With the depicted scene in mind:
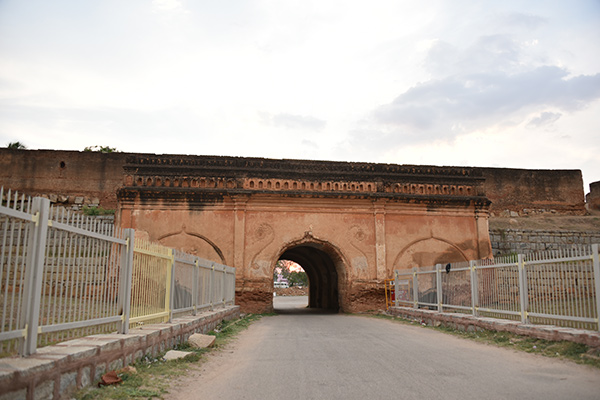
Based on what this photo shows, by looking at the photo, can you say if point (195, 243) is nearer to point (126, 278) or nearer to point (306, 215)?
point (306, 215)

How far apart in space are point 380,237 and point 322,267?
5442mm

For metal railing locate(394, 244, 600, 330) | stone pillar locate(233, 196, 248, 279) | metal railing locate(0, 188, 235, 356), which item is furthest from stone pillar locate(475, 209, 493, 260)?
metal railing locate(0, 188, 235, 356)

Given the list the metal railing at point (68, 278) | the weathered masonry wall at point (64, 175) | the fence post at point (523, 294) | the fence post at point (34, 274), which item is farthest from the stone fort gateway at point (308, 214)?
the fence post at point (34, 274)

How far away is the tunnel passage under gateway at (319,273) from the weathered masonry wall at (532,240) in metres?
7.27

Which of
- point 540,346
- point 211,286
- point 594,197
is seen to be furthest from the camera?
point 594,197

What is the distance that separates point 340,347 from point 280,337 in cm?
209

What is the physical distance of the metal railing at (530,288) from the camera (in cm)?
733

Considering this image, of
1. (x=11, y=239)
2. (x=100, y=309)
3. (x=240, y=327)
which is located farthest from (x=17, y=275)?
(x=240, y=327)

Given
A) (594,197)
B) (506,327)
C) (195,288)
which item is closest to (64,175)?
(195,288)

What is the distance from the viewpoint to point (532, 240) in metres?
21.8

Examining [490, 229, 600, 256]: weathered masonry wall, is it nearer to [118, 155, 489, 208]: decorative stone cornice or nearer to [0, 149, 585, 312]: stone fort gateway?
[0, 149, 585, 312]: stone fort gateway

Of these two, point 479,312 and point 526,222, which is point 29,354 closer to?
point 479,312

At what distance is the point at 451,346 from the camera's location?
8.49 meters

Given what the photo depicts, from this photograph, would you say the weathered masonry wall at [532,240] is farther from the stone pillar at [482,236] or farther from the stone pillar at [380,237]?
A: the stone pillar at [380,237]
